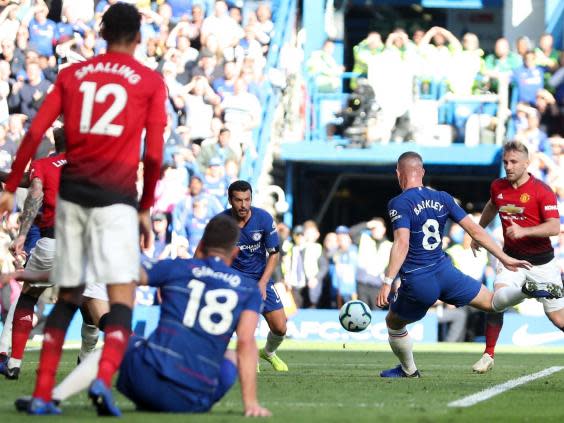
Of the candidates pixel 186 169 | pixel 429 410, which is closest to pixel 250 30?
pixel 186 169

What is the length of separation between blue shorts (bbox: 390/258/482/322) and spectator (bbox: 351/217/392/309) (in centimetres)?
1110

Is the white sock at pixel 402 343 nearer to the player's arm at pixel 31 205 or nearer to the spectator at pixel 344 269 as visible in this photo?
the player's arm at pixel 31 205

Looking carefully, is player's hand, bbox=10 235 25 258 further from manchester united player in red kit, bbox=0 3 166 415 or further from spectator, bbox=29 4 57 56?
spectator, bbox=29 4 57 56

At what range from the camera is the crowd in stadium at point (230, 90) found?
2389cm

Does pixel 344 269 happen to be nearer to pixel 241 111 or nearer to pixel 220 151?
pixel 220 151

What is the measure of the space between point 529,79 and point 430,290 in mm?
14084

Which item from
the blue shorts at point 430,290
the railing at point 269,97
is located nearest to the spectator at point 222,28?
the railing at point 269,97

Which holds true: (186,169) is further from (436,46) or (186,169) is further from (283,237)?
(436,46)

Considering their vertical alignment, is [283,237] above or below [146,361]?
below

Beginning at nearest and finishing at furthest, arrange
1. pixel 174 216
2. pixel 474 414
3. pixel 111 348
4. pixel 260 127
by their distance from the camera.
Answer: pixel 111 348 < pixel 474 414 < pixel 174 216 < pixel 260 127

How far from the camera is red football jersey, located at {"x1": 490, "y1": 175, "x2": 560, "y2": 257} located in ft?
43.1

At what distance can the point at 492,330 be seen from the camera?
→ 1385 centimetres

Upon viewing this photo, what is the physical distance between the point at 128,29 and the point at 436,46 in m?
19.3

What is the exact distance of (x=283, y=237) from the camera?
24.3 metres
